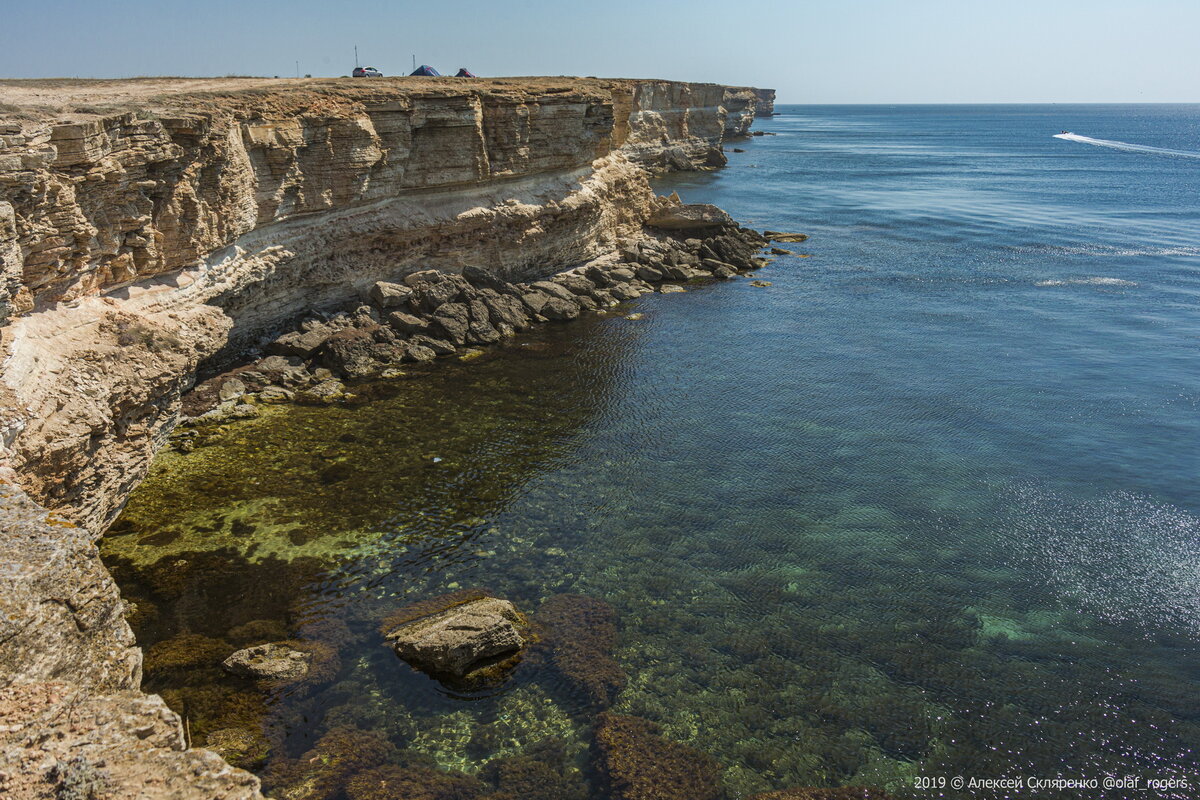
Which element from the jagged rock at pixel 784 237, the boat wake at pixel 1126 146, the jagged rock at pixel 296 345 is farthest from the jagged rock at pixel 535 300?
the boat wake at pixel 1126 146

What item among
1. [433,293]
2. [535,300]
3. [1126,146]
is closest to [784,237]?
[535,300]

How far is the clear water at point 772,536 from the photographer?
43.2 feet

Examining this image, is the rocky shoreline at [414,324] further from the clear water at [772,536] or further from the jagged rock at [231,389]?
the clear water at [772,536]

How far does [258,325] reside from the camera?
27203mm

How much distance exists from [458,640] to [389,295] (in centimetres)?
1994

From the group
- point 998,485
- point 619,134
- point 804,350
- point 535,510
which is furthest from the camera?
point 619,134

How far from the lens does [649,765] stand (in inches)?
480

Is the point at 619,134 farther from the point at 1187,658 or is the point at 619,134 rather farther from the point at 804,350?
the point at 1187,658

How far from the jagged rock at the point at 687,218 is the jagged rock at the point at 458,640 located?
37429mm

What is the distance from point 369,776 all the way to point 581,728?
3643mm

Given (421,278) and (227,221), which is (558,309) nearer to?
(421,278)

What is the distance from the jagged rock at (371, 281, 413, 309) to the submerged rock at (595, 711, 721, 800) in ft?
72.3

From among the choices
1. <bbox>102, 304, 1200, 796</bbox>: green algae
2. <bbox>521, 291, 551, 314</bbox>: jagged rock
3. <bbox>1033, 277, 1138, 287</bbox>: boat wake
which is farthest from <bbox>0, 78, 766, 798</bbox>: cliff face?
<bbox>1033, 277, 1138, 287</bbox>: boat wake

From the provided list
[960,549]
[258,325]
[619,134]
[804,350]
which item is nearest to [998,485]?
[960,549]
